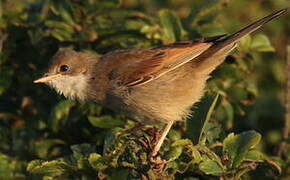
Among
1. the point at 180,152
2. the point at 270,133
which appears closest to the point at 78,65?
the point at 180,152

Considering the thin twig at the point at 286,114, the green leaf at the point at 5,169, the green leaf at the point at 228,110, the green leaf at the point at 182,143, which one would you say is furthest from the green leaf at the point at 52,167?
the thin twig at the point at 286,114

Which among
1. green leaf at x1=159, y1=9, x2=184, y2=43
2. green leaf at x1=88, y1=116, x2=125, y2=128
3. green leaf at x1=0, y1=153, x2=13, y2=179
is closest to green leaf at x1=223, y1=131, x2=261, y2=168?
green leaf at x1=88, y1=116, x2=125, y2=128

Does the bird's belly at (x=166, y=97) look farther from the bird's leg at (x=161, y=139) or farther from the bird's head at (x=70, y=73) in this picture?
the bird's head at (x=70, y=73)

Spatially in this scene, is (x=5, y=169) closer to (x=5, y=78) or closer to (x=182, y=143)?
(x=5, y=78)

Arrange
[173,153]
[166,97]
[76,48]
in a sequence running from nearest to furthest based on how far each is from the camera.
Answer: [173,153], [166,97], [76,48]

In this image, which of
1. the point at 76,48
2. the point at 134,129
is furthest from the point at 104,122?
the point at 76,48
